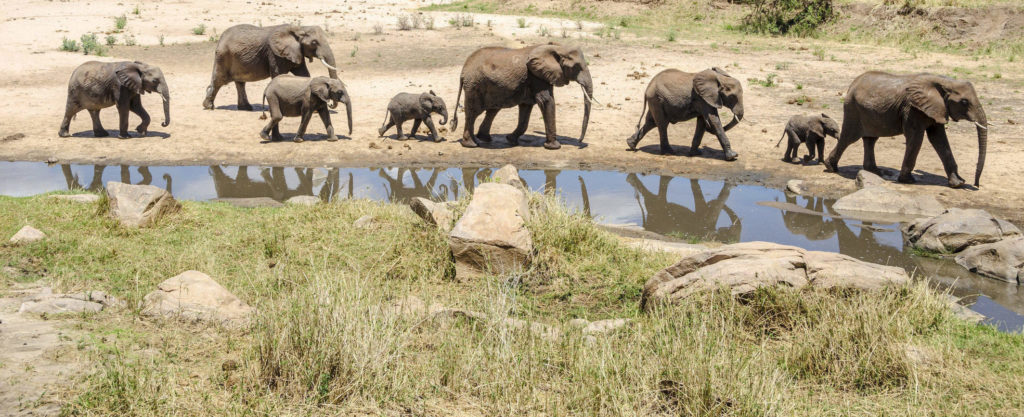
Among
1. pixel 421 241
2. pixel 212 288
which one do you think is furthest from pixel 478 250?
pixel 212 288

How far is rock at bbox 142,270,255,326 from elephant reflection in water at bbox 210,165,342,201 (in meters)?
5.61

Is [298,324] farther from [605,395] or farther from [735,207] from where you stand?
[735,207]

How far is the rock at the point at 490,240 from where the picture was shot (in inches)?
279

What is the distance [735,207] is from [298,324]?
27.7 ft

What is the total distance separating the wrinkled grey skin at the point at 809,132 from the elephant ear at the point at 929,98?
1.84 m

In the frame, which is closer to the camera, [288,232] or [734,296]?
[734,296]

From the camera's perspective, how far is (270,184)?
41.7 ft

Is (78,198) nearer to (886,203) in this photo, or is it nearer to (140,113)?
(140,113)

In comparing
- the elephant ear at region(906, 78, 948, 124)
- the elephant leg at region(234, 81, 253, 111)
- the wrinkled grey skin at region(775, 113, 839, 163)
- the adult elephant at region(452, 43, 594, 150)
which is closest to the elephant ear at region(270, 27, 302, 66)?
the elephant leg at region(234, 81, 253, 111)

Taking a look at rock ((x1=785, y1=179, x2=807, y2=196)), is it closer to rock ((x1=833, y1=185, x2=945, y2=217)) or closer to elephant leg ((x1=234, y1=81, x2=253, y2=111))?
rock ((x1=833, y1=185, x2=945, y2=217))

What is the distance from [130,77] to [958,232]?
13.3m

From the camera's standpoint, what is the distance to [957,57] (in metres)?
22.2

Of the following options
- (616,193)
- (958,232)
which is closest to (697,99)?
(616,193)

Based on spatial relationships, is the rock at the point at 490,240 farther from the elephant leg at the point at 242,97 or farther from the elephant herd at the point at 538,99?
the elephant leg at the point at 242,97
